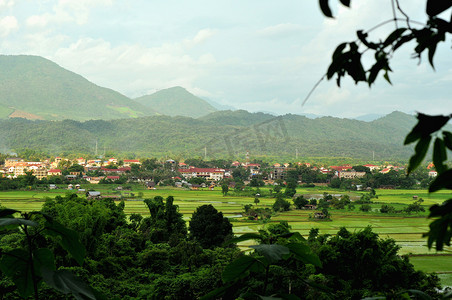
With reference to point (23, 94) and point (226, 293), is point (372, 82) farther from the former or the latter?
point (23, 94)

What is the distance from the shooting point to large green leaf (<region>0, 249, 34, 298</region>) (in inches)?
24.9

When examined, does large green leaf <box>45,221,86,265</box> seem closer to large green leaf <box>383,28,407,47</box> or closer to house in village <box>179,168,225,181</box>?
large green leaf <box>383,28,407,47</box>

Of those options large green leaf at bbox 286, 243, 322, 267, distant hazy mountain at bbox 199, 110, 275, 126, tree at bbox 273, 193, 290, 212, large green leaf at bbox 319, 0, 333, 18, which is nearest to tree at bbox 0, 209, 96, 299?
large green leaf at bbox 286, 243, 322, 267

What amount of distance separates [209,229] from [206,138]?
67521mm

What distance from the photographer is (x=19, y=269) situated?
64cm

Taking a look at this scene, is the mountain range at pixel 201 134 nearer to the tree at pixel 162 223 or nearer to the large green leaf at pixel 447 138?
the tree at pixel 162 223

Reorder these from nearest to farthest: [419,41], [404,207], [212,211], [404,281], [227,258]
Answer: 1. [419,41]
2. [404,281]
3. [227,258]
4. [212,211]
5. [404,207]

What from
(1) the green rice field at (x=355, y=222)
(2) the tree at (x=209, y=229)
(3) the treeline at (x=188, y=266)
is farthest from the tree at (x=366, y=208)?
(3) the treeline at (x=188, y=266)

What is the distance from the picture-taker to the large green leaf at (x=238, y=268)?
1.99 feet

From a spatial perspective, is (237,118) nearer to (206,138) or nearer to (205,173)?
(206,138)

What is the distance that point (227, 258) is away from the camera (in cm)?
945

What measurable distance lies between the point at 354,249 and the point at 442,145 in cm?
850

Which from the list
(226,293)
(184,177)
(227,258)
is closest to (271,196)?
(184,177)

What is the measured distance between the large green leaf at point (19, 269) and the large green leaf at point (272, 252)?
1.17 feet
